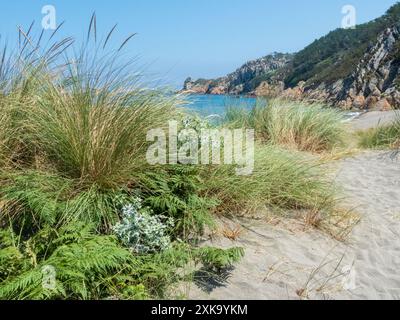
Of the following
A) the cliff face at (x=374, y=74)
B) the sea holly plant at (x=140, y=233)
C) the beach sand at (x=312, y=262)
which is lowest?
the beach sand at (x=312, y=262)

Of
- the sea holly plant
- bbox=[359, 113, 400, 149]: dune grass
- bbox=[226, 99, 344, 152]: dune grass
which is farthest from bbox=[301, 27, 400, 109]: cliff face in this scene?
the sea holly plant

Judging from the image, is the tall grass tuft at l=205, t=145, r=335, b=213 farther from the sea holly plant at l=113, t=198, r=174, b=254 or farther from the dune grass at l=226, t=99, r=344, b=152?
the dune grass at l=226, t=99, r=344, b=152

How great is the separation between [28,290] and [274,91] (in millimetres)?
7634

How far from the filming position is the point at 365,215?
185 inches

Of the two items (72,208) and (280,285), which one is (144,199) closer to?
(72,208)

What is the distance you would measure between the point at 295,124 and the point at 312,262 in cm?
506

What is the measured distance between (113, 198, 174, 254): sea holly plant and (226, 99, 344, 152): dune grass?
15.9ft

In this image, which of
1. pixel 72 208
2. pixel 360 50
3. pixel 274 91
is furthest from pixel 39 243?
pixel 360 50

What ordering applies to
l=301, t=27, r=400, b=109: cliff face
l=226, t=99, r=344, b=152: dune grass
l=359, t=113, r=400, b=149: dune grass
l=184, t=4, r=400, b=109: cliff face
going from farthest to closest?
l=301, t=27, r=400, b=109: cliff face < l=184, t=4, r=400, b=109: cliff face < l=359, t=113, r=400, b=149: dune grass < l=226, t=99, r=344, b=152: dune grass

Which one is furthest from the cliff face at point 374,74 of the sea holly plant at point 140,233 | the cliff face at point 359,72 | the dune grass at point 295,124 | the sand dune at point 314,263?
the sea holly plant at point 140,233

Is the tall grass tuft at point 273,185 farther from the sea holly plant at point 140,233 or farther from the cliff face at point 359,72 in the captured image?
the cliff face at point 359,72

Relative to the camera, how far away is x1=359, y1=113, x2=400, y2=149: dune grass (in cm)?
864

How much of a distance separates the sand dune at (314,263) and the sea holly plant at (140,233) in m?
0.40

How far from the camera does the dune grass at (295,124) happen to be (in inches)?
314
